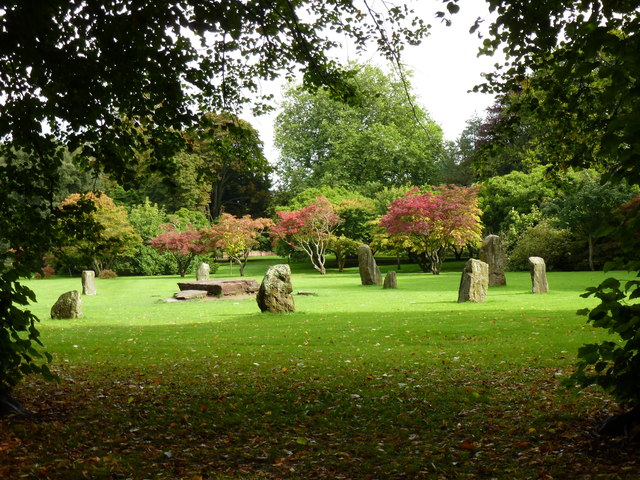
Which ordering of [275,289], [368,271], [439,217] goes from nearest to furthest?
[275,289]
[368,271]
[439,217]

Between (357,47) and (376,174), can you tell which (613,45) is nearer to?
(357,47)

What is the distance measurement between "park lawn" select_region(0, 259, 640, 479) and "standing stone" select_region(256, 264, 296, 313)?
3.27 meters

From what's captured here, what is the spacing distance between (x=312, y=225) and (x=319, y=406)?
124ft

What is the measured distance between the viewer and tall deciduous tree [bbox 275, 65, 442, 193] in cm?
5541

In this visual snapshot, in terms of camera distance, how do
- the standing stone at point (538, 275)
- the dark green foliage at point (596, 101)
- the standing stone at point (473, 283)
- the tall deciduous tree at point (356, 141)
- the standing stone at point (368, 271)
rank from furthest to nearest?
the tall deciduous tree at point (356, 141)
the standing stone at point (368, 271)
the standing stone at point (538, 275)
the standing stone at point (473, 283)
the dark green foliage at point (596, 101)

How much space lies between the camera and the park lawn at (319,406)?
5.01 meters

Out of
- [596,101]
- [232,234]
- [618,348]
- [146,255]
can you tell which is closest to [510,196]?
[232,234]

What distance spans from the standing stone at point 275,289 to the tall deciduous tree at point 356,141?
1508 inches

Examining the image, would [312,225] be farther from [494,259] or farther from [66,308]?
[66,308]

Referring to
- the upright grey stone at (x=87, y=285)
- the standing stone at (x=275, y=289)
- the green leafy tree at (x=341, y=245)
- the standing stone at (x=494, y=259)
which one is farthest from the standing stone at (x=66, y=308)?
the green leafy tree at (x=341, y=245)

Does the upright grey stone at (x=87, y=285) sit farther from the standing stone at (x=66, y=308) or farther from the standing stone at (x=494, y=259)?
the standing stone at (x=494, y=259)

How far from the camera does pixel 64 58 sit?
20.1ft

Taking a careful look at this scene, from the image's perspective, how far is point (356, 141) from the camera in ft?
181

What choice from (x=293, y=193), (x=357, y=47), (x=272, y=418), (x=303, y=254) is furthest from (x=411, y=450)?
(x=293, y=193)
